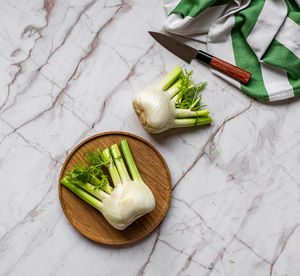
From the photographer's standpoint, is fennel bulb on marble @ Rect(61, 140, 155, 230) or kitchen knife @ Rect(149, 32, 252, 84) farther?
kitchen knife @ Rect(149, 32, 252, 84)

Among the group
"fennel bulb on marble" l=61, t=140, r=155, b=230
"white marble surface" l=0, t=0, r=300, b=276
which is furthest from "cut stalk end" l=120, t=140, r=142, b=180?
"white marble surface" l=0, t=0, r=300, b=276

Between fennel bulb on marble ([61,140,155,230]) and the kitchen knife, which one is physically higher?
the kitchen knife

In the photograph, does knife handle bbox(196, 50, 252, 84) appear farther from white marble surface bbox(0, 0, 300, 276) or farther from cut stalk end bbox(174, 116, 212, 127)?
cut stalk end bbox(174, 116, 212, 127)

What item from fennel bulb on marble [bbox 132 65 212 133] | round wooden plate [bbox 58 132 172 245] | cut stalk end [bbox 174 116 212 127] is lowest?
round wooden plate [bbox 58 132 172 245]

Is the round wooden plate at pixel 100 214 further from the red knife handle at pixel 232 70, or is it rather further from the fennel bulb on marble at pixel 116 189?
the red knife handle at pixel 232 70

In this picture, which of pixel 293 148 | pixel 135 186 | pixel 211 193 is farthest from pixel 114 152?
pixel 293 148

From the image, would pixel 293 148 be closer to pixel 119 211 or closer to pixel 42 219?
pixel 119 211
